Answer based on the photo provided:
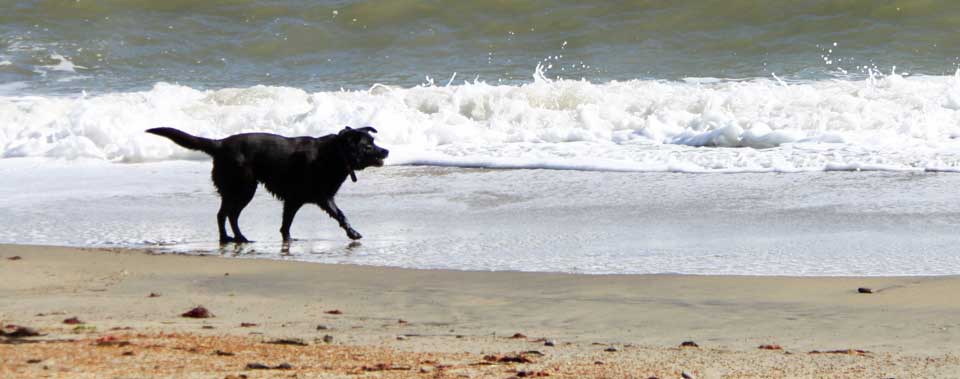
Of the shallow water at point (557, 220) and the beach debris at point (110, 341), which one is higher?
the shallow water at point (557, 220)

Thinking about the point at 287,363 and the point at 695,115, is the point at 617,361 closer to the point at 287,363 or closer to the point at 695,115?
the point at 287,363

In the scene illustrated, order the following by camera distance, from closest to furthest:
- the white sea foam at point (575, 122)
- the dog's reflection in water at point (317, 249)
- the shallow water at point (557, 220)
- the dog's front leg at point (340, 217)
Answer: the shallow water at point (557, 220) → the dog's reflection in water at point (317, 249) → the dog's front leg at point (340, 217) → the white sea foam at point (575, 122)

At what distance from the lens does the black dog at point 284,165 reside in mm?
8930

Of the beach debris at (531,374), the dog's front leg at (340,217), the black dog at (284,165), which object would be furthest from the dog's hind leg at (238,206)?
the beach debris at (531,374)

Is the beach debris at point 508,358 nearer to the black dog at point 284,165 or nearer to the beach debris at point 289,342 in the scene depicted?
the beach debris at point 289,342

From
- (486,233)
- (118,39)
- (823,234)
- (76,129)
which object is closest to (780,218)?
(823,234)

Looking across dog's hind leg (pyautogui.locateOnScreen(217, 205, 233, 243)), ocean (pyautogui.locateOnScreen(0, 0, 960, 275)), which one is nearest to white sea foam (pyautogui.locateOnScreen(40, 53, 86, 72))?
ocean (pyautogui.locateOnScreen(0, 0, 960, 275))

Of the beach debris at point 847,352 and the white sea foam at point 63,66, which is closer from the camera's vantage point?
the beach debris at point 847,352

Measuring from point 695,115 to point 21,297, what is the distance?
8.44m

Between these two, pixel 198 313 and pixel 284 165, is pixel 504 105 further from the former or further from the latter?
pixel 198 313

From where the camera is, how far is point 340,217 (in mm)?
8805

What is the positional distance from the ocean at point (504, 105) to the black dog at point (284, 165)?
0.25m

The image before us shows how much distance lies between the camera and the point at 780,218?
894 cm

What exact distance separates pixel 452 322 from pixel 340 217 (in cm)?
304
